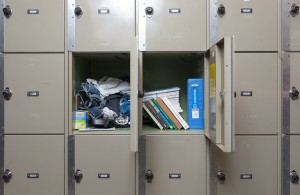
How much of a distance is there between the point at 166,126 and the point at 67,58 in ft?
2.61

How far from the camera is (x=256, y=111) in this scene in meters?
1.50

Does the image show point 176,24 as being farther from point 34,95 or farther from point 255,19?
point 34,95

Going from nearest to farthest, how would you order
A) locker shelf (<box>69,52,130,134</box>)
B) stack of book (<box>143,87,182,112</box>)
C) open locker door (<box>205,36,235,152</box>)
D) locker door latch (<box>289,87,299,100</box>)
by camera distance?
open locker door (<box>205,36,235,152</box>)
locker door latch (<box>289,87,299,100</box>)
locker shelf (<box>69,52,130,134</box>)
stack of book (<box>143,87,182,112</box>)

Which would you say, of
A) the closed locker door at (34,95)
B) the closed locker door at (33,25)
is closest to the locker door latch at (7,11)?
the closed locker door at (33,25)

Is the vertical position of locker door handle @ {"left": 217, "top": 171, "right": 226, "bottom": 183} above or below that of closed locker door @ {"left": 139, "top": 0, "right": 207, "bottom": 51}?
below

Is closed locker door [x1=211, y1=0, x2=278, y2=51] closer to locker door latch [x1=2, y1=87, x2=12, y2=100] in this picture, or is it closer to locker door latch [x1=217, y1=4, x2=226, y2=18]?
→ locker door latch [x1=217, y1=4, x2=226, y2=18]

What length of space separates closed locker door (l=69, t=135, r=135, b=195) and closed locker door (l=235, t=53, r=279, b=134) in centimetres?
80

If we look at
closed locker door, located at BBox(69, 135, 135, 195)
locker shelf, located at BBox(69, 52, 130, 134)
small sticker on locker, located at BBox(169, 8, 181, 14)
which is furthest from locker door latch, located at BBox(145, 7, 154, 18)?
closed locker door, located at BBox(69, 135, 135, 195)

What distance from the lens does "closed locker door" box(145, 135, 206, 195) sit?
152cm

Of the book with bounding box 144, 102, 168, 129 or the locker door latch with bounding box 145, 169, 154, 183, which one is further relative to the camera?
the book with bounding box 144, 102, 168, 129

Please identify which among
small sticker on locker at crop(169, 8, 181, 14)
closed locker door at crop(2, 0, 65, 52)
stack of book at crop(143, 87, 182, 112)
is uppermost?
small sticker on locker at crop(169, 8, 181, 14)

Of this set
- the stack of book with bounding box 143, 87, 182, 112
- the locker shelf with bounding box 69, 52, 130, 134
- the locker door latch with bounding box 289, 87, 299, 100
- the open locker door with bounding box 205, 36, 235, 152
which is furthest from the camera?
the stack of book with bounding box 143, 87, 182, 112

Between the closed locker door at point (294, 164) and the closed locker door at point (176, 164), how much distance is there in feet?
1.77

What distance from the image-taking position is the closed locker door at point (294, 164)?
149 cm
